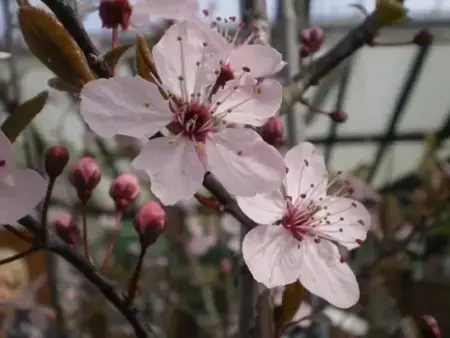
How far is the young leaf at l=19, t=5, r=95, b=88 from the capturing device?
378 millimetres

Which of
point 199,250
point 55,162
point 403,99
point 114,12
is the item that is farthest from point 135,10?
point 403,99

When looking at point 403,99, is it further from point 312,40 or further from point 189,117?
point 189,117

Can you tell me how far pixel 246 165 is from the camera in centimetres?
38

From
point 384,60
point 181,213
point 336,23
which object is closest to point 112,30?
point 181,213

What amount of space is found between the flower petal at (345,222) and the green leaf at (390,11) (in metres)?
0.15

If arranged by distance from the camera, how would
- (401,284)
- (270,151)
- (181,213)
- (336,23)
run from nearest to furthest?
(270,151) < (401,284) < (181,213) < (336,23)

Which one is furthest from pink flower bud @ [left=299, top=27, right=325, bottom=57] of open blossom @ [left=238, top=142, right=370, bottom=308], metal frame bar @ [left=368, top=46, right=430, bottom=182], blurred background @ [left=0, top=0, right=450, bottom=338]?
metal frame bar @ [left=368, top=46, right=430, bottom=182]

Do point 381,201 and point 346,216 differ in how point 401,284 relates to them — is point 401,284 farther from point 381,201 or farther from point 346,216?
point 346,216

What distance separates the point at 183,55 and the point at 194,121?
0.04 m

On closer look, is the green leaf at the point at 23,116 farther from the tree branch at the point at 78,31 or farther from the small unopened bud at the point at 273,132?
the small unopened bud at the point at 273,132

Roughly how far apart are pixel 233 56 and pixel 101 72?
3.2 inches

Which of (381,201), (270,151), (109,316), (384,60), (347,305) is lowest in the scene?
(384,60)

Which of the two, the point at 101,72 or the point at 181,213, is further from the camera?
the point at 181,213

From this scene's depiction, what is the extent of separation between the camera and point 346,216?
0.49 m
